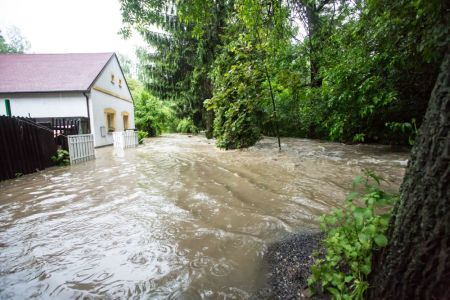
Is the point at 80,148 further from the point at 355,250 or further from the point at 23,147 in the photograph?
the point at 355,250

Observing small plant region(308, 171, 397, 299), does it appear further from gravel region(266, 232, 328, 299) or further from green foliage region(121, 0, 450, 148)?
green foliage region(121, 0, 450, 148)

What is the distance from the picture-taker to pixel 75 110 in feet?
40.0

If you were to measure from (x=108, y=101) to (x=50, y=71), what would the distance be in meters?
3.70

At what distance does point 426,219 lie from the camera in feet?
3.45

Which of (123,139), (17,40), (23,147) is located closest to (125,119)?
(123,139)

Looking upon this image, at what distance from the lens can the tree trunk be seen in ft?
3.32

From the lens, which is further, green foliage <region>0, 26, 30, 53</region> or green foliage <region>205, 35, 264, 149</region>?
green foliage <region>0, 26, 30, 53</region>

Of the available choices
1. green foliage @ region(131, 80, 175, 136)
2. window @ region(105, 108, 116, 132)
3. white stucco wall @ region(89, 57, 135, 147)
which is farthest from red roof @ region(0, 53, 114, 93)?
green foliage @ region(131, 80, 175, 136)

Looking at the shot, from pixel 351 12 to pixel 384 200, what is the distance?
8.57 meters

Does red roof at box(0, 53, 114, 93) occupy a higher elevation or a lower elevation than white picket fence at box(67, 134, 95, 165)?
higher

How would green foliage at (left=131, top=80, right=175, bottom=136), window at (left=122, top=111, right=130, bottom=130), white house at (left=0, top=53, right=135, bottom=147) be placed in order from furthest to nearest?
green foliage at (left=131, top=80, right=175, bottom=136), window at (left=122, top=111, right=130, bottom=130), white house at (left=0, top=53, right=135, bottom=147)

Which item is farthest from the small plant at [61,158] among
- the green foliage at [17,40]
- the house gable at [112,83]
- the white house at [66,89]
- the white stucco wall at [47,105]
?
the green foliage at [17,40]

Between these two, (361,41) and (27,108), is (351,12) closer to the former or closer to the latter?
(361,41)

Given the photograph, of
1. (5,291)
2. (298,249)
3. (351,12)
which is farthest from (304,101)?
(5,291)
